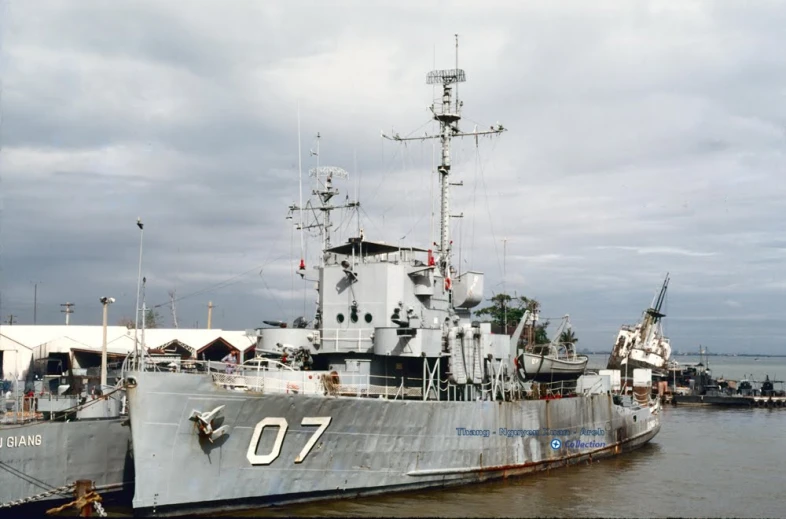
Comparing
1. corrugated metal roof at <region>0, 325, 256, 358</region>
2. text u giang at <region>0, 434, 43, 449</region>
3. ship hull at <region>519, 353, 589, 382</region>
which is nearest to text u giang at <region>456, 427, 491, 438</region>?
ship hull at <region>519, 353, 589, 382</region>

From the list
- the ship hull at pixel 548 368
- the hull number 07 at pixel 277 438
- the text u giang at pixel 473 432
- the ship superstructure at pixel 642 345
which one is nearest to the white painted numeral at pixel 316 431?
the hull number 07 at pixel 277 438

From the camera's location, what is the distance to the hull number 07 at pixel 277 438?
60.9 ft

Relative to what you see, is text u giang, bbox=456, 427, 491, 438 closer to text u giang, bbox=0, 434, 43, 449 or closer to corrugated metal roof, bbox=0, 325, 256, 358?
text u giang, bbox=0, 434, 43, 449

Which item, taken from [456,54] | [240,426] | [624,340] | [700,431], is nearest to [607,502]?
[240,426]

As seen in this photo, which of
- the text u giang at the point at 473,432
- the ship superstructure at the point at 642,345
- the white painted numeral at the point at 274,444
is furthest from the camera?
the ship superstructure at the point at 642,345

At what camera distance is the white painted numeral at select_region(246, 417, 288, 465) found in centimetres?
1855

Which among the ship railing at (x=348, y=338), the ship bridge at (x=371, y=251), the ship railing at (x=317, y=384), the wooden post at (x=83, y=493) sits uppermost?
the ship bridge at (x=371, y=251)

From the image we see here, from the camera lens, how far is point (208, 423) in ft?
58.0

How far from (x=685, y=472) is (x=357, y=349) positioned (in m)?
13.9

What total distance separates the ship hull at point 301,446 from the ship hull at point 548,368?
201 centimetres

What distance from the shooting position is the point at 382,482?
2066cm

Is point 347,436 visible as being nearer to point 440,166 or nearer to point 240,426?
point 240,426

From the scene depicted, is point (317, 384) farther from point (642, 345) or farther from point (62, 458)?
point (642, 345)

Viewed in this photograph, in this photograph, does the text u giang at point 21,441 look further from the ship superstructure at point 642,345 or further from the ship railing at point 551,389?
the ship superstructure at point 642,345
